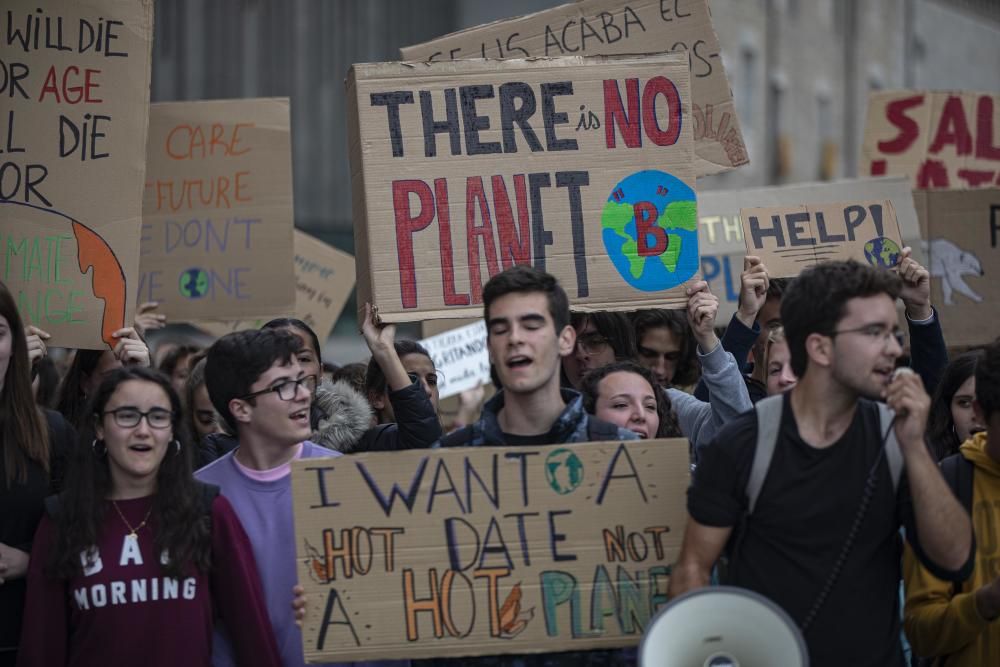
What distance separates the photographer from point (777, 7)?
2648cm

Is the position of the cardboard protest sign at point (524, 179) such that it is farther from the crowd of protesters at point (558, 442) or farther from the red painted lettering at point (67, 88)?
the red painted lettering at point (67, 88)

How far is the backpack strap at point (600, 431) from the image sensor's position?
394 centimetres

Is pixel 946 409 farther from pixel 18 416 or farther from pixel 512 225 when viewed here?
pixel 18 416

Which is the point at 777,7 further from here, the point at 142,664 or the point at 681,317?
the point at 142,664

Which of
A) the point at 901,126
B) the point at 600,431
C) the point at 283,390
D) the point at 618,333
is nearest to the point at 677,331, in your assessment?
the point at 618,333

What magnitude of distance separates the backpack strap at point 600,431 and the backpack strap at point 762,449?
567 millimetres

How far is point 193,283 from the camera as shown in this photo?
666cm

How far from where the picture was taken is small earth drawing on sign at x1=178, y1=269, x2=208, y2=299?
661 centimetres

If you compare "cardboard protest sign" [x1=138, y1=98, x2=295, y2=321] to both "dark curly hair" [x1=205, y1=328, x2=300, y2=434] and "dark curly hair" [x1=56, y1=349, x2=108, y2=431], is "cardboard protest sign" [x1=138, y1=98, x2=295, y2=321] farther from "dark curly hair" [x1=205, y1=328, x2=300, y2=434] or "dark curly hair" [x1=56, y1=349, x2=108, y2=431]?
"dark curly hair" [x1=205, y1=328, x2=300, y2=434]

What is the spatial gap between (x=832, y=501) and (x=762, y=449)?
7.8 inches

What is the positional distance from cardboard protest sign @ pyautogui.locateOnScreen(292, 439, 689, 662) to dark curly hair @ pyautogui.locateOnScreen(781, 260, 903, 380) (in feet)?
1.57

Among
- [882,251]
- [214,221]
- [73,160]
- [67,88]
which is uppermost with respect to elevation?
[67,88]

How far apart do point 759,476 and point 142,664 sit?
1647mm

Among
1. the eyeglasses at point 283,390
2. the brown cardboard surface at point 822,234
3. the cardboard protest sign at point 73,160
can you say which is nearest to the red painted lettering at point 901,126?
the brown cardboard surface at point 822,234
